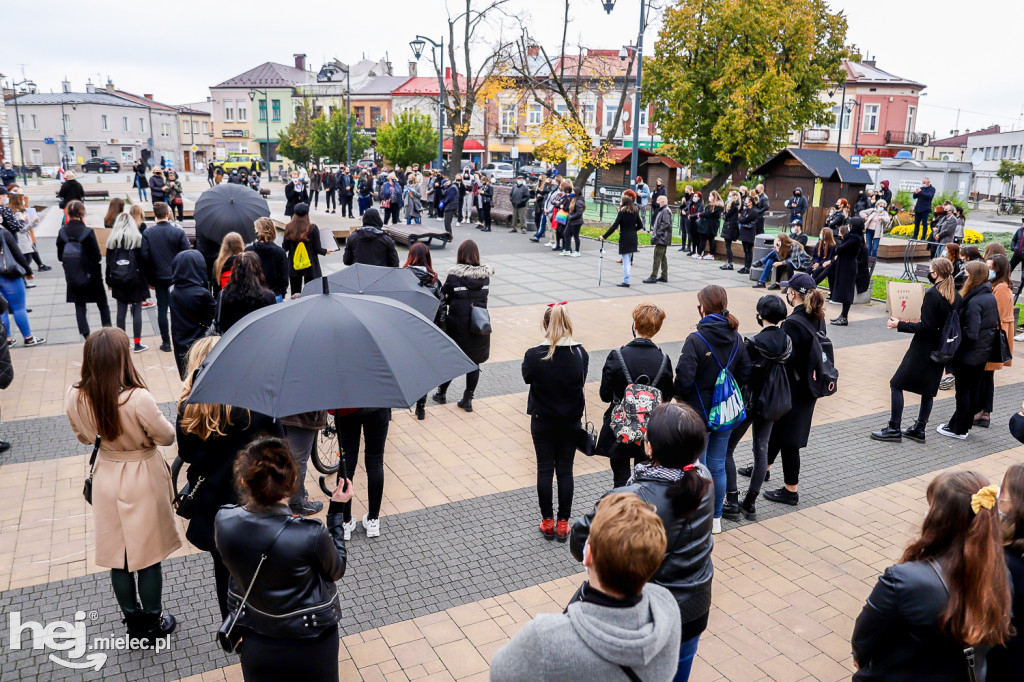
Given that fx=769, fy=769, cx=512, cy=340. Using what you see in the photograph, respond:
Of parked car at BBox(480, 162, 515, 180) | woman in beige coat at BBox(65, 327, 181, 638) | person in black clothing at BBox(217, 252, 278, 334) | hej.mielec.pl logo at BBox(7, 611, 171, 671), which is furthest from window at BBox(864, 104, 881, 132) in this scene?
hej.mielec.pl logo at BBox(7, 611, 171, 671)

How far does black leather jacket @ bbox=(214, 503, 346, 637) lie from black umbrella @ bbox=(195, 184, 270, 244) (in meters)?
7.12

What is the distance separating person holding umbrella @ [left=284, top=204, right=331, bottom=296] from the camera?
404 inches

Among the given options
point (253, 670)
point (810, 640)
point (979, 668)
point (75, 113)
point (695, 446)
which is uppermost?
point (75, 113)

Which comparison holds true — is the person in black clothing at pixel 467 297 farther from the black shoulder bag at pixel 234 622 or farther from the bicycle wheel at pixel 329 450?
the black shoulder bag at pixel 234 622

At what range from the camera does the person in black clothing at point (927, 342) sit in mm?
7293

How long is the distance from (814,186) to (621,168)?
11224 millimetres

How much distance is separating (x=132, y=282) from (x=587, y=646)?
29.5 feet

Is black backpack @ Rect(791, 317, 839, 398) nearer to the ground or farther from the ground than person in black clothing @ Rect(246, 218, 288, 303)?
nearer to the ground

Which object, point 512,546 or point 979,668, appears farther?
point 512,546

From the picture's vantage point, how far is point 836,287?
13.2 m

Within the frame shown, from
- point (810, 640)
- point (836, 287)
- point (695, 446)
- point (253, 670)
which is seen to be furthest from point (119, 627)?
point (836, 287)

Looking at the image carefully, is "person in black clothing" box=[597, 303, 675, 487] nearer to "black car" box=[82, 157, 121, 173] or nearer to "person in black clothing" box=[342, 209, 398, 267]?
"person in black clothing" box=[342, 209, 398, 267]

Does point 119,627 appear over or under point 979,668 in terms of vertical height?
under

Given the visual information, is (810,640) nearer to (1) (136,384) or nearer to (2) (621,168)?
(1) (136,384)
